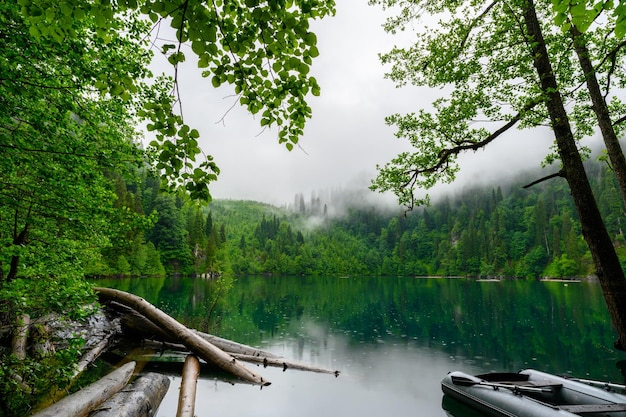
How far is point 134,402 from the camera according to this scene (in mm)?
9367

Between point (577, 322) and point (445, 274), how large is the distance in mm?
132144

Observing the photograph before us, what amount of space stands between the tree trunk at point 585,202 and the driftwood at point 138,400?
35.9 feet

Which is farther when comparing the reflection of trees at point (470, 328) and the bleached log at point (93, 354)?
the reflection of trees at point (470, 328)

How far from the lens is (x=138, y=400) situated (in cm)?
958

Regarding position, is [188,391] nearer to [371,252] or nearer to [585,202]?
[585,202]

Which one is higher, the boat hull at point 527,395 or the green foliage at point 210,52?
the green foliage at point 210,52

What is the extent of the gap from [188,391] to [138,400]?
1634mm

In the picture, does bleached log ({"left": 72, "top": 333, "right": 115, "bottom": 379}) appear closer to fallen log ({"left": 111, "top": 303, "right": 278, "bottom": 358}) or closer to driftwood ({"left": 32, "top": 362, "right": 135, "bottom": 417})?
fallen log ({"left": 111, "top": 303, "right": 278, "bottom": 358})

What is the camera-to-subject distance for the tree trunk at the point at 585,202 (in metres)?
6.55

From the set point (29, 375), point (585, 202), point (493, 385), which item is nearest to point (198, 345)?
point (29, 375)

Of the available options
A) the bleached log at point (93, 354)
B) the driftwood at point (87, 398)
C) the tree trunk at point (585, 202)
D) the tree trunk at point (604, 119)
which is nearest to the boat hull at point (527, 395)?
the tree trunk at point (585, 202)

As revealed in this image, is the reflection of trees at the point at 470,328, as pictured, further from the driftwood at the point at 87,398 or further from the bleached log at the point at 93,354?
the driftwood at the point at 87,398

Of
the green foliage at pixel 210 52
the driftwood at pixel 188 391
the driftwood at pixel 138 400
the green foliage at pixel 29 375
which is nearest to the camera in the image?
the green foliage at pixel 210 52

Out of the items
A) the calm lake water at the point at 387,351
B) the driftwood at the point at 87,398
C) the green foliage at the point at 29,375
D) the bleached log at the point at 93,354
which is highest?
the green foliage at the point at 29,375
